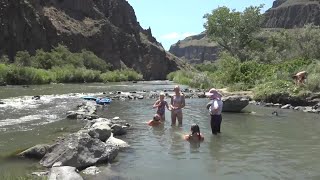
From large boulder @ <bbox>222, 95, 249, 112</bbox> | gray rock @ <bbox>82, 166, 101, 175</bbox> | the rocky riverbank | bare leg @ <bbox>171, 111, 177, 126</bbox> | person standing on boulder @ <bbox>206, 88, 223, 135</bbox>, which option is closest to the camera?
gray rock @ <bbox>82, 166, 101, 175</bbox>

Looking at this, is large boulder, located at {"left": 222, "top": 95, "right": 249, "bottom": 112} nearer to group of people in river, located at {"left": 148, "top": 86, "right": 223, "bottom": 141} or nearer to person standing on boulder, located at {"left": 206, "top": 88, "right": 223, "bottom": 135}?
group of people in river, located at {"left": 148, "top": 86, "right": 223, "bottom": 141}

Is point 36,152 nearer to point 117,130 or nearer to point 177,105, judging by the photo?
point 117,130

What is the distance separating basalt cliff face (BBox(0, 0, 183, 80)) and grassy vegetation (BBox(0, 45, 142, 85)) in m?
8.82

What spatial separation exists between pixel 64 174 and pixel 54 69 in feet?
281

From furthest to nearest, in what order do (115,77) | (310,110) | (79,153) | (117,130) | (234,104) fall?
(115,77), (234,104), (310,110), (117,130), (79,153)

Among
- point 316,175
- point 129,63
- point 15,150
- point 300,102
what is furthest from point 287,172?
point 129,63

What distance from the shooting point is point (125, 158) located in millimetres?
13664

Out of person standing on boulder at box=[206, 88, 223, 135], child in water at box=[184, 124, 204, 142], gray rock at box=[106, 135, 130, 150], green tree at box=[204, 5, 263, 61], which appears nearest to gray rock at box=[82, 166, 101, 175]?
gray rock at box=[106, 135, 130, 150]

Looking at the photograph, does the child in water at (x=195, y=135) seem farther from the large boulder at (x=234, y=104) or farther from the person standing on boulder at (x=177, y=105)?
the large boulder at (x=234, y=104)

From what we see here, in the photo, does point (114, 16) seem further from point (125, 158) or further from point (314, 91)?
point (125, 158)

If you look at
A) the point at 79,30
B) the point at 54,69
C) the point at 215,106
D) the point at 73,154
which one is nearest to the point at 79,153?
the point at 73,154

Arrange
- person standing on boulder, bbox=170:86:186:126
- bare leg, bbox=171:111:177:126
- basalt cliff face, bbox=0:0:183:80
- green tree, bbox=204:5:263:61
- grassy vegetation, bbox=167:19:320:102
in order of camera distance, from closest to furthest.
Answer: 1. person standing on boulder, bbox=170:86:186:126
2. bare leg, bbox=171:111:177:126
3. grassy vegetation, bbox=167:19:320:102
4. green tree, bbox=204:5:263:61
5. basalt cliff face, bbox=0:0:183:80

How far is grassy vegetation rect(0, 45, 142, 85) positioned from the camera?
67.1 m

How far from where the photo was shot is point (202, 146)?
51.8 ft
